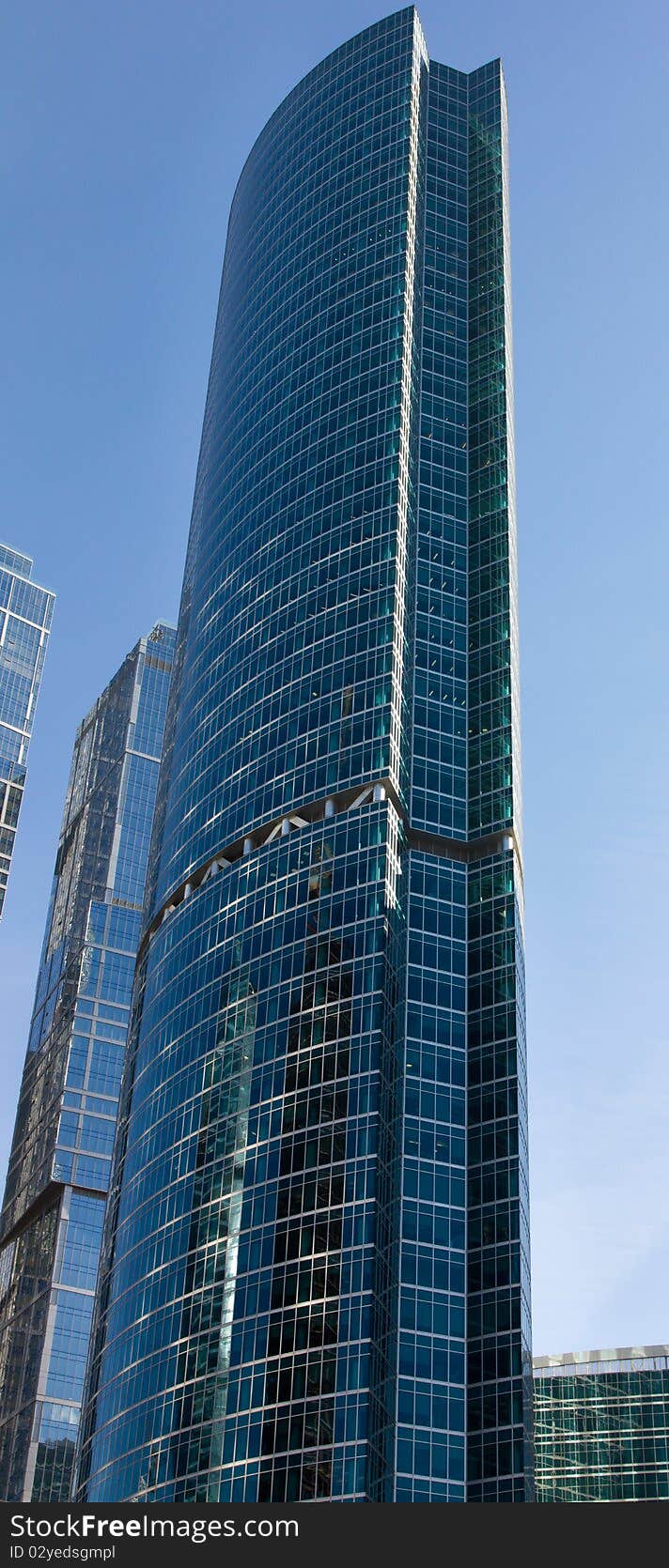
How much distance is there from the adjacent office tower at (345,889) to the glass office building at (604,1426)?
56160mm

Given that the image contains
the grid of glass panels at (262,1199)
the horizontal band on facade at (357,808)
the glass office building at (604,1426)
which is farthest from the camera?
the glass office building at (604,1426)

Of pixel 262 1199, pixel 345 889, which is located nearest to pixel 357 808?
pixel 345 889

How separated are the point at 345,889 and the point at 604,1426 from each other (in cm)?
7747

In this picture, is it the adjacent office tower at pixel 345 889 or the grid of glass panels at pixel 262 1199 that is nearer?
the grid of glass panels at pixel 262 1199

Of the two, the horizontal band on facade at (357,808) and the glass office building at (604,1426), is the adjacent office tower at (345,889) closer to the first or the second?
the horizontal band on facade at (357,808)

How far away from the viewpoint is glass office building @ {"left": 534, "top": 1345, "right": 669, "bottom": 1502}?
17525 centimetres

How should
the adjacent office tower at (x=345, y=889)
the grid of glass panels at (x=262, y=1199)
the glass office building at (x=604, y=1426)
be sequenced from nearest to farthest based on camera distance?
the grid of glass panels at (x=262, y=1199) → the adjacent office tower at (x=345, y=889) → the glass office building at (x=604, y=1426)

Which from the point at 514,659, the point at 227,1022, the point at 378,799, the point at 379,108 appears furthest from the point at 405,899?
the point at 379,108

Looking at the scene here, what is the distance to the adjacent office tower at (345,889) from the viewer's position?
117 metres

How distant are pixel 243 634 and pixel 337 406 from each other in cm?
2274

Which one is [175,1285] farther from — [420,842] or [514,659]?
[514,659]

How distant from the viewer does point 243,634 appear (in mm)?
161875

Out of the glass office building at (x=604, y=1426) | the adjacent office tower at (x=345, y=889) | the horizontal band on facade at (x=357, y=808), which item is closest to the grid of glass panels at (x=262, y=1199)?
the adjacent office tower at (x=345, y=889)

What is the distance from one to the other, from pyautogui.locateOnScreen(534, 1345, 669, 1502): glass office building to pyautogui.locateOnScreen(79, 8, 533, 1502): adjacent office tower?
2211 inches
